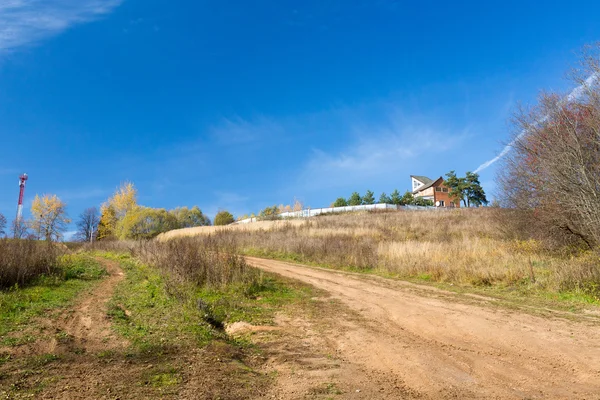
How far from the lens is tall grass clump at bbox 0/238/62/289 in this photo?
1109 centimetres

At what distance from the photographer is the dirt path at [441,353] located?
4426 millimetres

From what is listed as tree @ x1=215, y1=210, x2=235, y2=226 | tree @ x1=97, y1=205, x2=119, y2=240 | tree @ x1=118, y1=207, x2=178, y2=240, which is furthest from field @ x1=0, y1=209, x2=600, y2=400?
tree @ x1=215, y1=210, x2=235, y2=226

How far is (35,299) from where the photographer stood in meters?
9.45

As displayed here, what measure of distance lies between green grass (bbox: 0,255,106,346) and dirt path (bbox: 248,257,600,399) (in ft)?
15.6

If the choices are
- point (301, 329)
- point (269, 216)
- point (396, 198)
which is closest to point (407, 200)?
point (396, 198)

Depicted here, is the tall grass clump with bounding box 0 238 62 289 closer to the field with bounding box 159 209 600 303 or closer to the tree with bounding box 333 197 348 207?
the field with bounding box 159 209 600 303

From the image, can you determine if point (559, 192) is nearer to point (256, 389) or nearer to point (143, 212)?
point (256, 389)

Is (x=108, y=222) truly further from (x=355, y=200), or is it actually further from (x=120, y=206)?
(x=355, y=200)

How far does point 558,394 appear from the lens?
169 inches

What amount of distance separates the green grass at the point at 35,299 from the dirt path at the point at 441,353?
15.6 feet

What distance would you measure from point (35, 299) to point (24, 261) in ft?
11.0

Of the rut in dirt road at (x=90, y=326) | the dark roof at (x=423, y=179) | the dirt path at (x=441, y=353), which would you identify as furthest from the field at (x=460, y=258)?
the dark roof at (x=423, y=179)

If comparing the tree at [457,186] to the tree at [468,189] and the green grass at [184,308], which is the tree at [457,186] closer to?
the tree at [468,189]

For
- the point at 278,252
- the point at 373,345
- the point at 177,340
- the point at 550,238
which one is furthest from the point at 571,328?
the point at 278,252
